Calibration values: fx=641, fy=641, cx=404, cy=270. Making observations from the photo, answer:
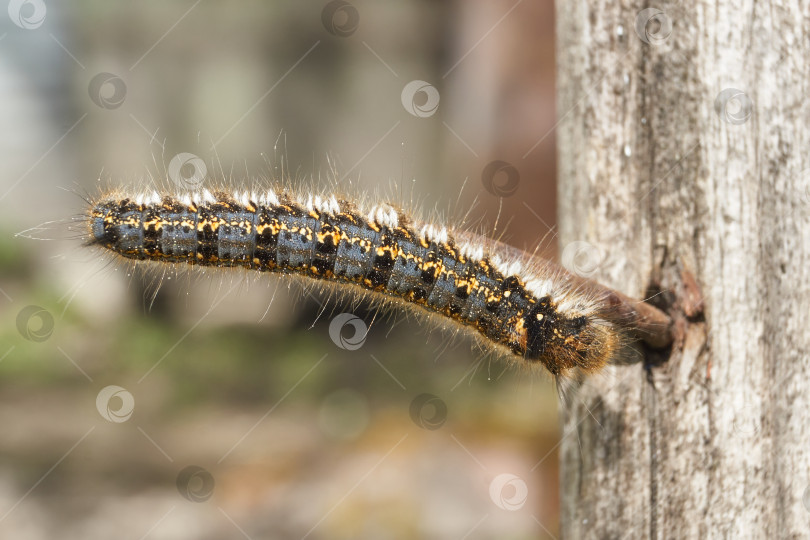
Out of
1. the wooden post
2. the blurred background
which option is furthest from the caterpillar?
the blurred background

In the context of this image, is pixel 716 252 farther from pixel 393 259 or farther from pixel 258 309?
pixel 258 309

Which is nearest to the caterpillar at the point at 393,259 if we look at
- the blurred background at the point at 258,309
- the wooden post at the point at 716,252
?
the wooden post at the point at 716,252

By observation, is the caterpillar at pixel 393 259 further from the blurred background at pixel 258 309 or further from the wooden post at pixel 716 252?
the blurred background at pixel 258 309

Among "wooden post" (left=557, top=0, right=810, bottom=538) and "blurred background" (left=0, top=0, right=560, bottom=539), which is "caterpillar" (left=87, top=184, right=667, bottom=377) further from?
"blurred background" (left=0, top=0, right=560, bottom=539)

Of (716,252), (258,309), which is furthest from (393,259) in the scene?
(258,309)

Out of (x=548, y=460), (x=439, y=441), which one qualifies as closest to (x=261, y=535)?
(x=439, y=441)
